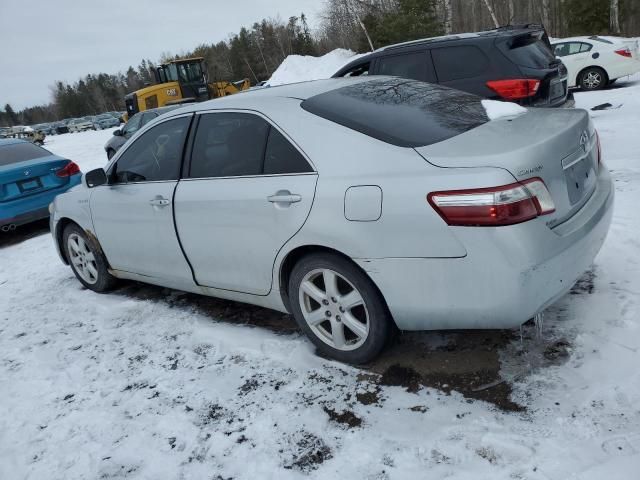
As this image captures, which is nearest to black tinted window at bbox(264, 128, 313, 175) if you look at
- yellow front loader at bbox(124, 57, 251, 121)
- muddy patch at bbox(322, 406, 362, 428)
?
muddy patch at bbox(322, 406, 362, 428)

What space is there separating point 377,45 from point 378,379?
33.8m

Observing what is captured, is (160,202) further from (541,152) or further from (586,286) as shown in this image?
(586,286)

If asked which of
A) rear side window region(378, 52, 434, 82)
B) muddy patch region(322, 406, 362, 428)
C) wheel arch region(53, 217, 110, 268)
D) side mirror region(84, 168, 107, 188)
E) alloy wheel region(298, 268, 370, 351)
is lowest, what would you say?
muddy patch region(322, 406, 362, 428)

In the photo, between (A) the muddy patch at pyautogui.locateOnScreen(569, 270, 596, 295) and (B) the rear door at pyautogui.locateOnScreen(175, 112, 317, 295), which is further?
(A) the muddy patch at pyautogui.locateOnScreen(569, 270, 596, 295)

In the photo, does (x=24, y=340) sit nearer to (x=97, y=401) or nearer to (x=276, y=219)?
(x=97, y=401)

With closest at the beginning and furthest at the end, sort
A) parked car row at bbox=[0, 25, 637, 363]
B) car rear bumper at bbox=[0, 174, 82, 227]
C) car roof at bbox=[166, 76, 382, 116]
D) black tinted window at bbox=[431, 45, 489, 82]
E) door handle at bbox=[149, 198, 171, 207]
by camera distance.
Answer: parked car row at bbox=[0, 25, 637, 363], car roof at bbox=[166, 76, 382, 116], door handle at bbox=[149, 198, 171, 207], black tinted window at bbox=[431, 45, 489, 82], car rear bumper at bbox=[0, 174, 82, 227]

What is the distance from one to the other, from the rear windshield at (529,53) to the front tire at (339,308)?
4.66 m

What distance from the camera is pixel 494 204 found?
90.5 inches

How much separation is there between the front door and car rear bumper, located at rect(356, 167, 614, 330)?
175 cm

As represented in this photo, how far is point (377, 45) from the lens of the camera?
111ft

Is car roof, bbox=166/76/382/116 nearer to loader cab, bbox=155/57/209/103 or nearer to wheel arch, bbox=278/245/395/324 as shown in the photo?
wheel arch, bbox=278/245/395/324

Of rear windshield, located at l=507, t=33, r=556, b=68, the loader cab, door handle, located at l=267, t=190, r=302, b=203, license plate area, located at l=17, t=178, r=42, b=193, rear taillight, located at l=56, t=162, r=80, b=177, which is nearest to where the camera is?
door handle, located at l=267, t=190, r=302, b=203

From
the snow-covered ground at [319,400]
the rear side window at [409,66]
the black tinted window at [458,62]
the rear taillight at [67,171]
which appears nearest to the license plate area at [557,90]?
the black tinted window at [458,62]

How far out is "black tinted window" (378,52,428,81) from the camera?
23.1 ft
